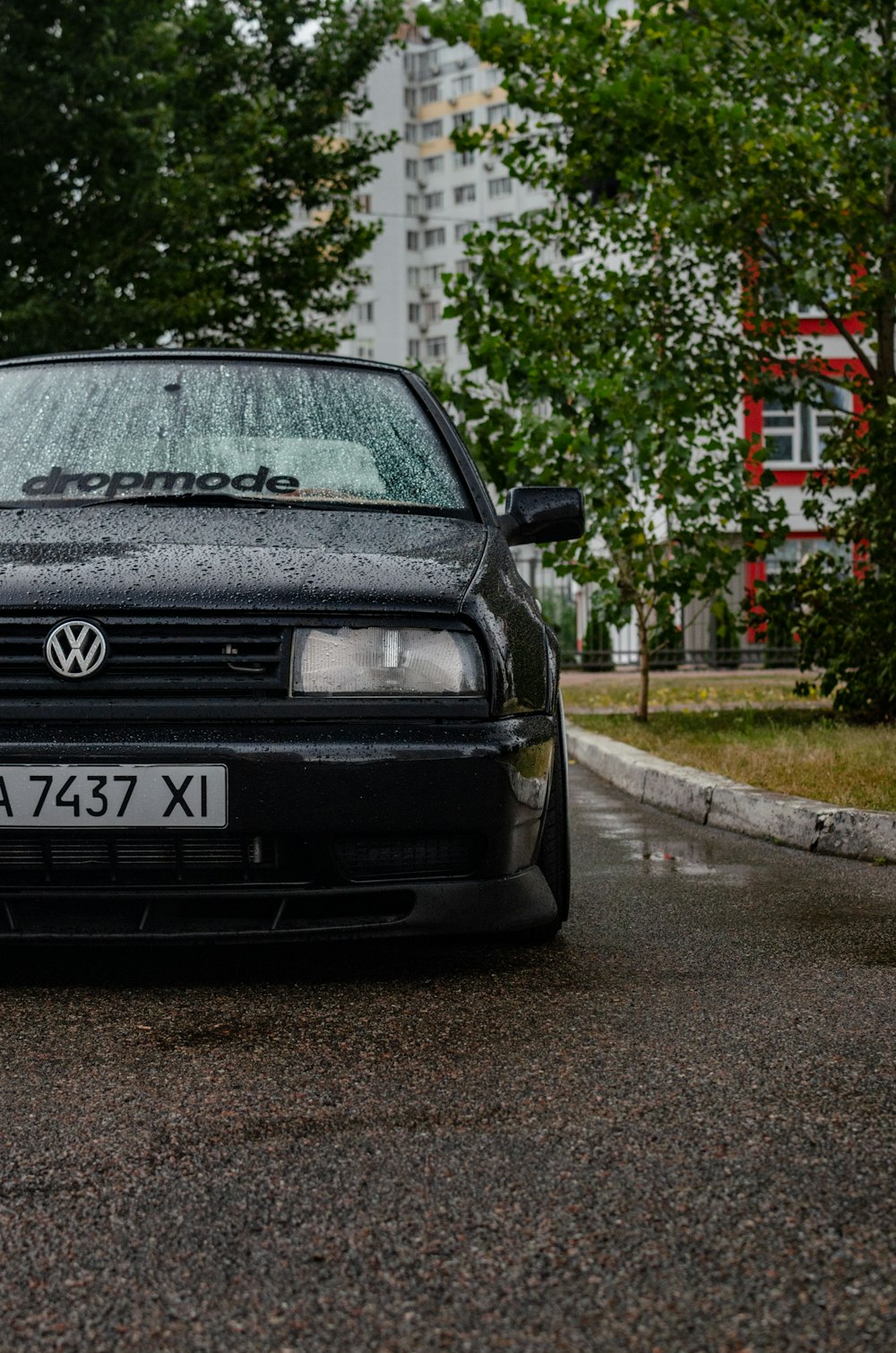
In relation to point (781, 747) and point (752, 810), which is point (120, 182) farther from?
point (752, 810)

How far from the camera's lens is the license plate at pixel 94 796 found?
346cm

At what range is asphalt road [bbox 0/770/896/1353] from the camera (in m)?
2.01

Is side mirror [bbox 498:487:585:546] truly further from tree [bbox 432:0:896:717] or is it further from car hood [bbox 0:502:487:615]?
tree [bbox 432:0:896:717]

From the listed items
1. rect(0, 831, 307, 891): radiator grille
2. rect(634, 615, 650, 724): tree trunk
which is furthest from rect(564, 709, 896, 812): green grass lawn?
rect(0, 831, 307, 891): radiator grille

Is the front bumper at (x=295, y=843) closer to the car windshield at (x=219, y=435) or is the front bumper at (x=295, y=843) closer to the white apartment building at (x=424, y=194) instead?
the car windshield at (x=219, y=435)

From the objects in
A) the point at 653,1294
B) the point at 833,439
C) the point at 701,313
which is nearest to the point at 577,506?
the point at 653,1294

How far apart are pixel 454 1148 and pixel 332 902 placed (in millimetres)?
1114

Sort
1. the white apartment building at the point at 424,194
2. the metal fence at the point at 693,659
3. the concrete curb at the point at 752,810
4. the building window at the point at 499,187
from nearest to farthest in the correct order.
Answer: the concrete curb at the point at 752,810 < the metal fence at the point at 693,659 < the white apartment building at the point at 424,194 < the building window at the point at 499,187

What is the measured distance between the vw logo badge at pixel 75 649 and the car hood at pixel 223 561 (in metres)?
0.05

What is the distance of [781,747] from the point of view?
368 inches

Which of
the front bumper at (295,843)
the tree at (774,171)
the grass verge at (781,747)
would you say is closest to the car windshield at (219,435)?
the front bumper at (295,843)

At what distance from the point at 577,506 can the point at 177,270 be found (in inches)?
679

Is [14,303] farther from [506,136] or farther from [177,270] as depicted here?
[506,136]


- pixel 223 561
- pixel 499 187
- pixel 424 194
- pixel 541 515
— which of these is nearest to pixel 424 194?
pixel 424 194
